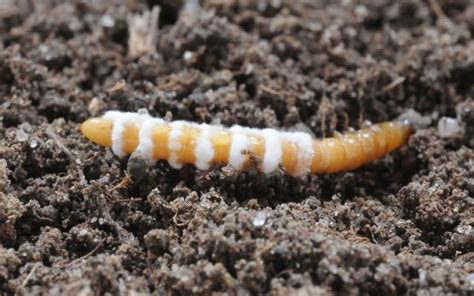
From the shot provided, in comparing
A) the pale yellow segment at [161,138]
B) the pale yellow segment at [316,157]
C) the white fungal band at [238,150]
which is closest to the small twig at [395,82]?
the pale yellow segment at [316,157]

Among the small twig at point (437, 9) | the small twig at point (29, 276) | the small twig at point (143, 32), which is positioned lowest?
the small twig at point (29, 276)

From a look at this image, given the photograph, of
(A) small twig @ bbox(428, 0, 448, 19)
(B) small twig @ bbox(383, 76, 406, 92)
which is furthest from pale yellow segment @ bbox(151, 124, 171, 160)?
(A) small twig @ bbox(428, 0, 448, 19)

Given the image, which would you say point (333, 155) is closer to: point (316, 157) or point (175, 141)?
point (316, 157)

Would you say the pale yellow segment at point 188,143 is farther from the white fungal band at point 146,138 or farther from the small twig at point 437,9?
the small twig at point 437,9

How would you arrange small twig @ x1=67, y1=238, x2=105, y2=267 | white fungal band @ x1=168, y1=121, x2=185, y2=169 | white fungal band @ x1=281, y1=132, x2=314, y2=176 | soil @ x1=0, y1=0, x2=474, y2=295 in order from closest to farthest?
soil @ x1=0, y1=0, x2=474, y2=295 < small twig @ x1=67, y1=238, x2=105, y2=267 < white fungal band @ x1=168, y1=121, x2=185, y2=169 < white fungal band @ x1=281, y1=132, x2=314, y2=176

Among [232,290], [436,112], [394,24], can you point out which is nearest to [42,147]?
[232,290]

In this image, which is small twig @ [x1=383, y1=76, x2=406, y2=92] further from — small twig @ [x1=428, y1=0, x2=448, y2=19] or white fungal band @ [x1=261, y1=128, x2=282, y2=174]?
white fungal band @ [x1=261, y1=128, x2=282, y2=174]

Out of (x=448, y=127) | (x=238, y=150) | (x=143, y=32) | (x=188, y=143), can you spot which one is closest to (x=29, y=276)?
(x=188, y=143)
